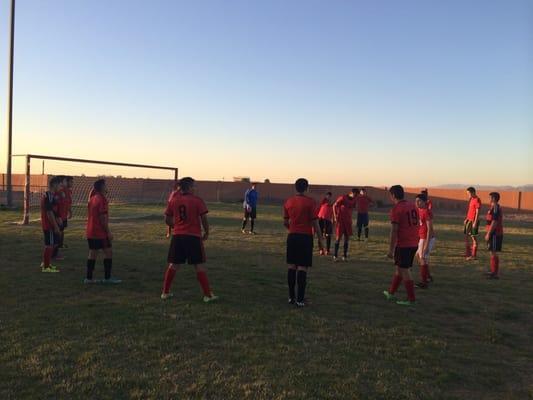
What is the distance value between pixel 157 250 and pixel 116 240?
→ 2.63 meters

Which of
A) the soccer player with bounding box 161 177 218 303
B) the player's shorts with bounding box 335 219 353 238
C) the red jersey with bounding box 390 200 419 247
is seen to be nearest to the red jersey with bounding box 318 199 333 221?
the player's shorts with bounding box 335 219 353 238

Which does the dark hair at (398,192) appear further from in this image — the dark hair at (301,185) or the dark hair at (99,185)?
the dark hair at (99,185)

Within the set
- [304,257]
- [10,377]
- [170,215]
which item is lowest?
[10,377]

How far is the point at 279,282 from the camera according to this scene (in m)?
8.82

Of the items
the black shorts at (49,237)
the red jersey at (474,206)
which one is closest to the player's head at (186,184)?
the black shorts at (49,237)

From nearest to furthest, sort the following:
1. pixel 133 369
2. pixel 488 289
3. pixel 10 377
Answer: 1. pixel 10 377
2. pixel 133 369
3. pixel 488 289

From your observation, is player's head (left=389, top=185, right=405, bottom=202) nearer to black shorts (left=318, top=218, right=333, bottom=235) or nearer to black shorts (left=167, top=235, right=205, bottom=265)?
black shorts (left=167, top=235, right=205, bottom=265)

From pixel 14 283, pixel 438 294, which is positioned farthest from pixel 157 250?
pixel 438 294

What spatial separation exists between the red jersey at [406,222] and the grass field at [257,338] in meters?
1.07

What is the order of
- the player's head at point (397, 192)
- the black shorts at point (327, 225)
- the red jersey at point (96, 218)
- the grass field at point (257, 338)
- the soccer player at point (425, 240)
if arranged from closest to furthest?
the grass field at point (257, 338) → the player's head at point (397, 192) → the red jersey at point (96, 218) → the soccer player at point (425, 240) → the black shorts at point (327, 225)

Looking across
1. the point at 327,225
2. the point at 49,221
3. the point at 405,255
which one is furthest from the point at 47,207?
the point at 327,225

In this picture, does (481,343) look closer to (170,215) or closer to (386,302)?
(386,302)

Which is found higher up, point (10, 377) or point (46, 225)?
point (46, 225)

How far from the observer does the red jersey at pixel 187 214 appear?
22.5 ft
